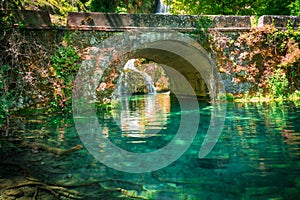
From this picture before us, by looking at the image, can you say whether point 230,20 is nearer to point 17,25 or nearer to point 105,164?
point 17,25

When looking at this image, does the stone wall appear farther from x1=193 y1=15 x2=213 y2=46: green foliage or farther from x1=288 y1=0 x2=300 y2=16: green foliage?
x1=288 y1=0 x2=300 y2=16: green foliage

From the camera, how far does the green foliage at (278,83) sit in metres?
10.5

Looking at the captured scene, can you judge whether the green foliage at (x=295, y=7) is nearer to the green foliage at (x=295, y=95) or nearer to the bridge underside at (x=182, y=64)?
the green foliage at (x=295, y=95)

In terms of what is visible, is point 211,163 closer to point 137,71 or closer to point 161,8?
point 137,71

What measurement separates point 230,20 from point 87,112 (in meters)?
6.65

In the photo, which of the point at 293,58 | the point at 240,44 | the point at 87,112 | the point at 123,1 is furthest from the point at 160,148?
the point at 123,1

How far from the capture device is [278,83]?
1048cm

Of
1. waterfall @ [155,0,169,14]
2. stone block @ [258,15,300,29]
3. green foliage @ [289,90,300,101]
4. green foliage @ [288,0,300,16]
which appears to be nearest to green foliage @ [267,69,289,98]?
green foliage @ [289,90,300,101]

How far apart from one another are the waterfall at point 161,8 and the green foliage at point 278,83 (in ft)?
37.7

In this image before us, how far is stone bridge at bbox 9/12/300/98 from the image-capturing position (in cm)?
862

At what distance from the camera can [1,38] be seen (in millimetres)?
7645

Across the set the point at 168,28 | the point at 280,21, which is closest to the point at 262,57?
the point at 280,21

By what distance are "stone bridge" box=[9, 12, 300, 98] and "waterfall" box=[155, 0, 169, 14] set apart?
9.27 meters

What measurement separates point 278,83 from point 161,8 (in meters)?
12.5
